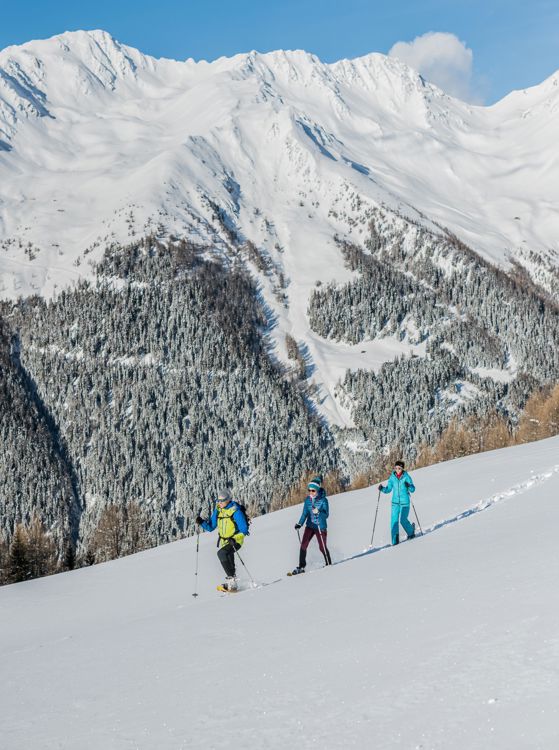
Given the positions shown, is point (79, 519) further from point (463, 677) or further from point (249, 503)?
point (463, 677)

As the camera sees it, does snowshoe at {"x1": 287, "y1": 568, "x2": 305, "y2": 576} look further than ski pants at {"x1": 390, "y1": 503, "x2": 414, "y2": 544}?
No

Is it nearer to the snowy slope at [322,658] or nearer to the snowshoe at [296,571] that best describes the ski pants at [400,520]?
the snowy slope at [322,658]

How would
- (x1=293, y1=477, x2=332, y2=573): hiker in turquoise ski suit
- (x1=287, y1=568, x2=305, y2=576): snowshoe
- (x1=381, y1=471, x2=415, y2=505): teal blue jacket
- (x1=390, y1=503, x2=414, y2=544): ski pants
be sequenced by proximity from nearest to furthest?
(x1=287, y1=568, x2=305, y2=576): snowshoe, (x1=293, y1=477, x2=332, y2=573): hiker in turquoise ski suit, (x1=390, y1=503, x2=414, y2=544): ski pants, (x1=381, y1=471, x2=415, y2=505): teal blue jacket

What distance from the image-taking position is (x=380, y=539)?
67.1 feet

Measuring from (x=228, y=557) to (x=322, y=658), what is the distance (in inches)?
287

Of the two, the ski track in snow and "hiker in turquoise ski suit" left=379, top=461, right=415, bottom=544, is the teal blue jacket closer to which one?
"hiker in turquoise ski suit" left=379, top=461, right=415, bottom=544

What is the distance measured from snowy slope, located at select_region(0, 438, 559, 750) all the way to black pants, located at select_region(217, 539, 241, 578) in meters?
0.74

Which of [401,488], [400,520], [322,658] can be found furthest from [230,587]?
[322,658]

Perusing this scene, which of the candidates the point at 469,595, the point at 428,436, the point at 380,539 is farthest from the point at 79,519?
the point at 469,595

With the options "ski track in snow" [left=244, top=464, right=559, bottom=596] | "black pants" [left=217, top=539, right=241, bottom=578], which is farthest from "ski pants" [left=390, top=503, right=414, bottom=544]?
"black pants" [left=217, top=539, right=241, bottom=578]

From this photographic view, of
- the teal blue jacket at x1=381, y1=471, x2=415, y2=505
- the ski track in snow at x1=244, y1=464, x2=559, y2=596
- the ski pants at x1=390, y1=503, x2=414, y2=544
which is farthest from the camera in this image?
the teal blue jacket at x1=381, y1=471, x2=415, y2=505

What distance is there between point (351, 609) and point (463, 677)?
4117 mm

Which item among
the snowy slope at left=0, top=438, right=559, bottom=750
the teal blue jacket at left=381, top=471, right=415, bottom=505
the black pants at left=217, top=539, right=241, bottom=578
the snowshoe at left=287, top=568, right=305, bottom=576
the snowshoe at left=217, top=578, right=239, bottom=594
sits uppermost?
the teal blue jacket at left=381, top=471, right=415, bottom=505

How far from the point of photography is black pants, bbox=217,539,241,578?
1503cm
